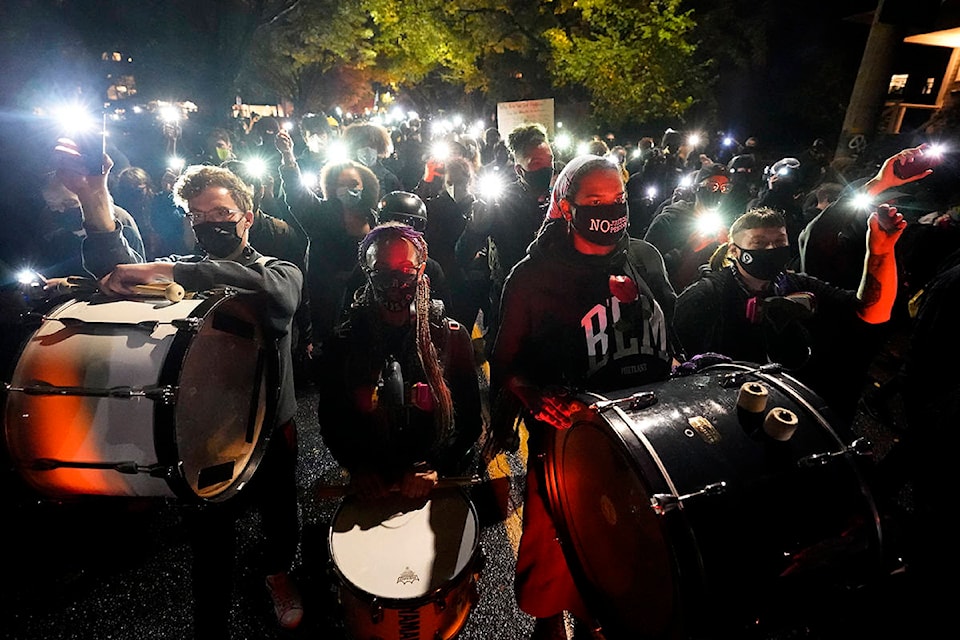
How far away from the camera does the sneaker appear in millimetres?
3064

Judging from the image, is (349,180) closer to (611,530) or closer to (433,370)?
(433,370)

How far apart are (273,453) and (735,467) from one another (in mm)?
2524

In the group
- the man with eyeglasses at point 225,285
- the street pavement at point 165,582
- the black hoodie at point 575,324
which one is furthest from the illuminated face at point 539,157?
the street pavement at point 165,582

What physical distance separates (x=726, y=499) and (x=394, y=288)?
5.95ft

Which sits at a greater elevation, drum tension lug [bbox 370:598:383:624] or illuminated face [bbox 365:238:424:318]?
illuminated face [bbox 365:238:424:318]

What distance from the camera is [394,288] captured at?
2.71 metres

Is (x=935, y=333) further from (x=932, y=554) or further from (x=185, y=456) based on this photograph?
(x=185, y=456)

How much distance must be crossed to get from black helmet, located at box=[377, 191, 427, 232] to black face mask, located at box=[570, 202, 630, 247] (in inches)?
87.1

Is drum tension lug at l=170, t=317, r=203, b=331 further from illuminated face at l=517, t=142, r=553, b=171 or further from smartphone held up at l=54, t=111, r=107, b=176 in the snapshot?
illuminated face at l=517, t=142, r=553, b=171

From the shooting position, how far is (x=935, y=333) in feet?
11.6

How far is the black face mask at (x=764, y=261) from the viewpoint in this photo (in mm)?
3223

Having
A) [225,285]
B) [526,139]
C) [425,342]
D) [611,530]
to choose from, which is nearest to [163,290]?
[225,285]

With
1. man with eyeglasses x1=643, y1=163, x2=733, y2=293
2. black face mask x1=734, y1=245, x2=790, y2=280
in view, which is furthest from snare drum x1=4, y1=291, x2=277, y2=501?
man with eyeglasses x1=643, y1=163, x2=733, y2=293

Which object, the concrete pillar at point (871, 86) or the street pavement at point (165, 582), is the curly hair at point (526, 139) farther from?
the concrete pillar at point (871, 86)
